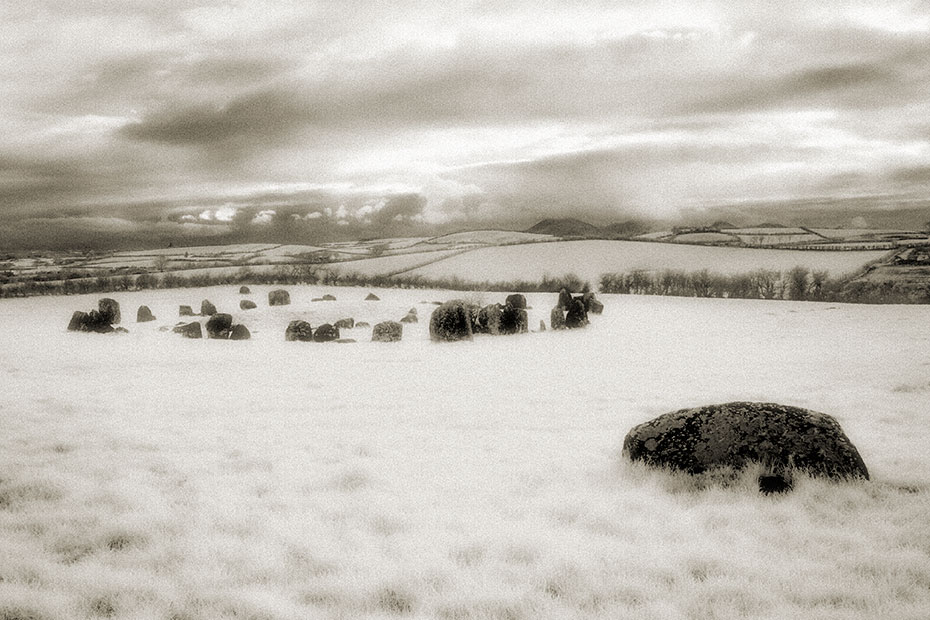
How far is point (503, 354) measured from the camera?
739 inches

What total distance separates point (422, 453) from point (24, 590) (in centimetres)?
448

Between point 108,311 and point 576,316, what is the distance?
70.1 feet

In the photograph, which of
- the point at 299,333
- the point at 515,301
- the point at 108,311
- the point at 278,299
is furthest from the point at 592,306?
the point at 108,311

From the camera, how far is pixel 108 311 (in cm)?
2705

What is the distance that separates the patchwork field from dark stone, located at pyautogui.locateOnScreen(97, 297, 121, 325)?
13353mm

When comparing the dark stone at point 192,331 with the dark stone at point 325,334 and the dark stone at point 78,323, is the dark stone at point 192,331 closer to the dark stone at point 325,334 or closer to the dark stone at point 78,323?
the dark stone at point 325,334

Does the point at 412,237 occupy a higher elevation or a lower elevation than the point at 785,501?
higher

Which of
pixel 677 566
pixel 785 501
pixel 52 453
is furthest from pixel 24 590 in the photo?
pixel 785 501

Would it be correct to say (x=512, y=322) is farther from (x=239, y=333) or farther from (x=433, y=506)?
(x=433, y=506)

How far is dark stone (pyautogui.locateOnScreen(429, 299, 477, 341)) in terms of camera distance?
2203cm

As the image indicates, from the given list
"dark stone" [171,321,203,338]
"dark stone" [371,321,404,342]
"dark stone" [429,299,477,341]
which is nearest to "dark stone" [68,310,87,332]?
"dark stone" [171,321,203,338]

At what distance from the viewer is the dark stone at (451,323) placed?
22.0 meters

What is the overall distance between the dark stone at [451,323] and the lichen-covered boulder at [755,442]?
50.8ft

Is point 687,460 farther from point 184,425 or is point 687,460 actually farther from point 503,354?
point 503,354
